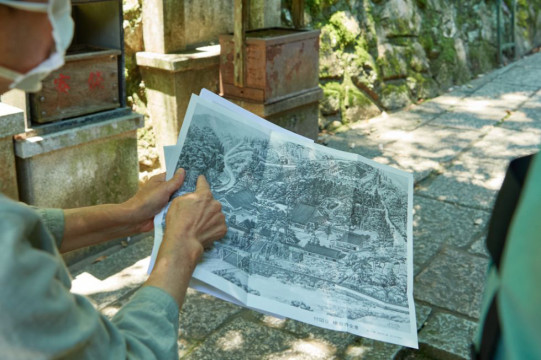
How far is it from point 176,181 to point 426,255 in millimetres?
2348

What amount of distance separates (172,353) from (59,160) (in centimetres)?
280

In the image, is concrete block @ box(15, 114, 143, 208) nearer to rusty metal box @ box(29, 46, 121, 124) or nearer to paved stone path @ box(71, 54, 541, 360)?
rusty metal box @ box(29, 46, 121, 124)

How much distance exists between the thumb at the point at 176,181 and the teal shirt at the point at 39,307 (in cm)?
72

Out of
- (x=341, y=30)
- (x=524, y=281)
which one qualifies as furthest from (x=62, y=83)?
(x=341, y=30)

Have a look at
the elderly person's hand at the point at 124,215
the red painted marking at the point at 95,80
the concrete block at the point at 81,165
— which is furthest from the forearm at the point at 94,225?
the red painted marking at the point at 95,80

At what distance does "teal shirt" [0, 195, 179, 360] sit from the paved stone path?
1796mm

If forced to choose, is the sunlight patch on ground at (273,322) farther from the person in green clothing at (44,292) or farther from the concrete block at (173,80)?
the concrete block at (173,80)

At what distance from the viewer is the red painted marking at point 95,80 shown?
3.82 m

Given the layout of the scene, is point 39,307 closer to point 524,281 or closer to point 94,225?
point 524,281

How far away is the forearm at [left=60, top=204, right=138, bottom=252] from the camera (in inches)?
68.2

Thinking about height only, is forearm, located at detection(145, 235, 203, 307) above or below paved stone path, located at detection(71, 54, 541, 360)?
above

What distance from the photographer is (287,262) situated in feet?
5.57

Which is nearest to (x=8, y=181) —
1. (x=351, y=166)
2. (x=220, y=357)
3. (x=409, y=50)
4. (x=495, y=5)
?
(x=220, y=357)

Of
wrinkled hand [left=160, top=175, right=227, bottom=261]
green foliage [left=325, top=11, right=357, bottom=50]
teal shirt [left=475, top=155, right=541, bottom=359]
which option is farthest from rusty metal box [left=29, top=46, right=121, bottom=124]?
green foliage [left=325, top=11, right=357, bottom=50]
